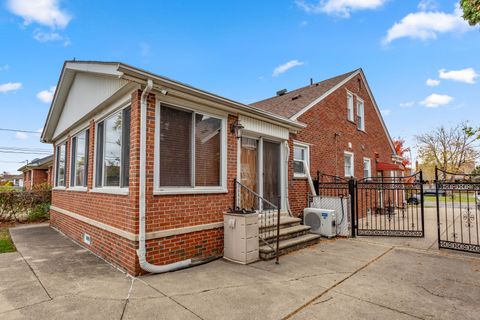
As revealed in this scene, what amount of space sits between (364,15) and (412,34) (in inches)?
68.1

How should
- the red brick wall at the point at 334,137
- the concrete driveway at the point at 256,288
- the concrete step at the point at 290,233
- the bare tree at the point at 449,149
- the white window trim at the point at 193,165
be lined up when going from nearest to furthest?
the concrete driveway at the point at 256,288 < the white window trim at the point at 193,165 < the concrete step at the point at 290,233 < the red brick wall at the point at 334,137 < the bare tree at the point at 449,149

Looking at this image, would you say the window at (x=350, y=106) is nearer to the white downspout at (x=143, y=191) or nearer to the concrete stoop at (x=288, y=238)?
the concrete stoop at (x=288, y=238)

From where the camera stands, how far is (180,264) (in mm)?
4625

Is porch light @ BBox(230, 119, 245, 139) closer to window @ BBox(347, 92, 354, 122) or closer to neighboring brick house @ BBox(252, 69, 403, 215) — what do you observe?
neighboring brick house @ BBox(252, 69, 403, 215)

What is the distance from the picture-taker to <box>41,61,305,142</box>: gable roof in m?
4.13

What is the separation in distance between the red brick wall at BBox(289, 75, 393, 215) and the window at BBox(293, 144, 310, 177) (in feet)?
0.80

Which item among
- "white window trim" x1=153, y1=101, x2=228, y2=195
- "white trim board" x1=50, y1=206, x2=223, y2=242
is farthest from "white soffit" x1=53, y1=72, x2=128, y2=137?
"white trim board" x1=50, y1=206, x2=223, y2=242

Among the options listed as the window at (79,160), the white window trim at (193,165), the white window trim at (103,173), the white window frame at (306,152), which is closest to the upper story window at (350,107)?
the white window frame at (306,152)

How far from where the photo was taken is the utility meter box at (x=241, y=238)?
16.1 feet

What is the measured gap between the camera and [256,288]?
372 cm

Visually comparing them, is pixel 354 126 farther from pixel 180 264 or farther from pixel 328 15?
pixel 180 264

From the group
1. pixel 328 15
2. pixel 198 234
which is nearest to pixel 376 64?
pixel 328 15

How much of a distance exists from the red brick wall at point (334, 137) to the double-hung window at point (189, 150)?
3.16 metres

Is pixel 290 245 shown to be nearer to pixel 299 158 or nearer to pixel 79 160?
pixel 299 158
